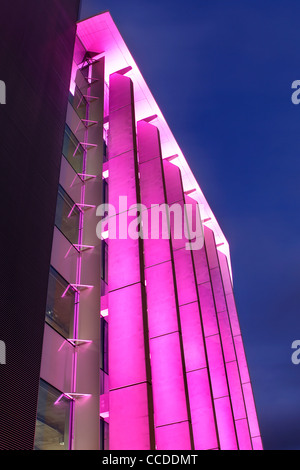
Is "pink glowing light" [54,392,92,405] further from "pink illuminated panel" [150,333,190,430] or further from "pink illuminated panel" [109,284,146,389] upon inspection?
"pink illuminated panel" [150,333,190,430]

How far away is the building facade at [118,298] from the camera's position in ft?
43.9

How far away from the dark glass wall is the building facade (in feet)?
1.78

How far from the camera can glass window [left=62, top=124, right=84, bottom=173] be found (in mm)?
18188

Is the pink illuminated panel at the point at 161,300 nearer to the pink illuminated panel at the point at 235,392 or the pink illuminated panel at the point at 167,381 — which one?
the pink illuminated panel at the point at 167,381

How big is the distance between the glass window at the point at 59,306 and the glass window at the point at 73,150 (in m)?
5.37

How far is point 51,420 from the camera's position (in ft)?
41.3

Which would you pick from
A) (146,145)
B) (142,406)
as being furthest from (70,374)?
(146,145)

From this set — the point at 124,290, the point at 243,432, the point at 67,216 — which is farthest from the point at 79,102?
the point at 243,432

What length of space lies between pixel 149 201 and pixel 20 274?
11.0 m

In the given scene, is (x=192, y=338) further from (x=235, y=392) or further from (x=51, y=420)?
(x=51, y=420)

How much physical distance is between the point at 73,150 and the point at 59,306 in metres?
7.03

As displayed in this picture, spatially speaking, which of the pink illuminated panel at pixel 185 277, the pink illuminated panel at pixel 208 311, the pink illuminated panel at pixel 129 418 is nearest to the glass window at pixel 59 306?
the pink illuminated panel at pixel 129 418
